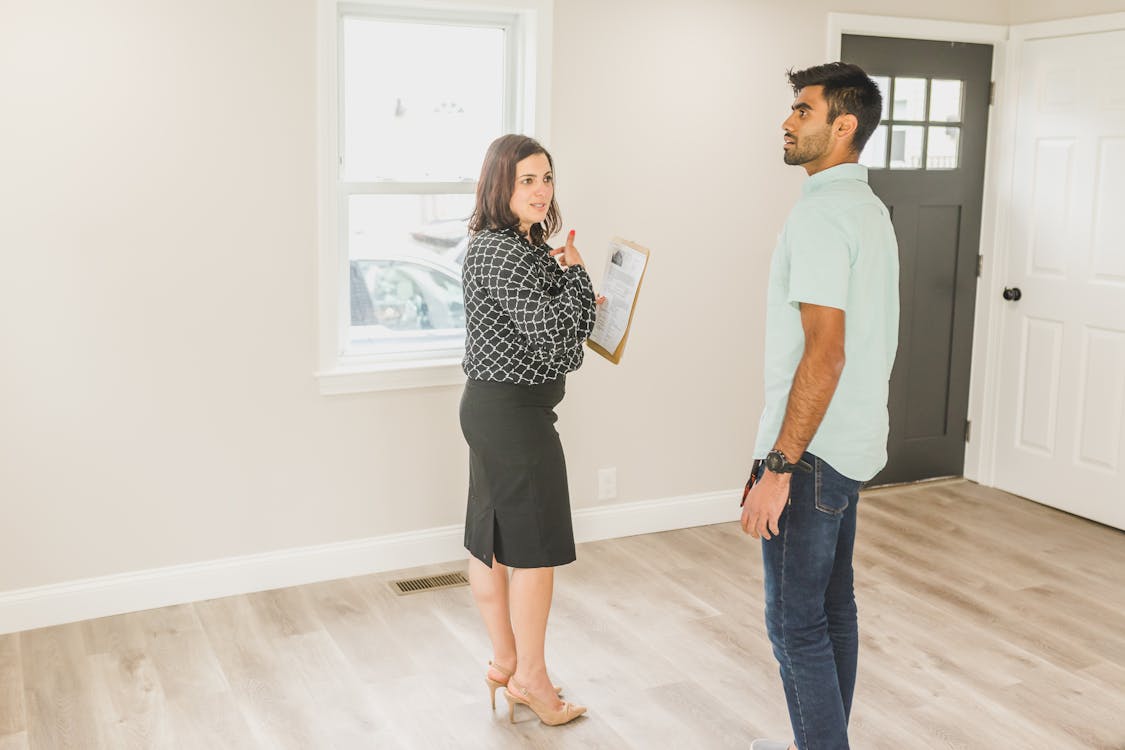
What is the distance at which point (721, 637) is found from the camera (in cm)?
355

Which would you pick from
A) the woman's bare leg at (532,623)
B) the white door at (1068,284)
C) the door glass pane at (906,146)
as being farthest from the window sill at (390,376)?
the white door at (1068,284)

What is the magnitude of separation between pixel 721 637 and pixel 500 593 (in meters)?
0.91

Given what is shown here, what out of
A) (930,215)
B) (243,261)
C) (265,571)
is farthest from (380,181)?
(930,215)

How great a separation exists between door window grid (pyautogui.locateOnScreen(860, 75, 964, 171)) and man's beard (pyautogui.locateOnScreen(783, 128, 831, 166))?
101 inches

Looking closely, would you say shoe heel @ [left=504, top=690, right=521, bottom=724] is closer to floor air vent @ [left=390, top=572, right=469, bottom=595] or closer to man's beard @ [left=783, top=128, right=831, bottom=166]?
floor air vent @ [left=390, top=572, right=469, bottom=595]

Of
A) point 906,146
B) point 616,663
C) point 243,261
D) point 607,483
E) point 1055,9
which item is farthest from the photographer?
point 906,146

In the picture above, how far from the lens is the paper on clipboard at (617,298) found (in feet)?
9.46

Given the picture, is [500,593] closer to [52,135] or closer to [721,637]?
[721,637]

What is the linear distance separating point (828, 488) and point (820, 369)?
257 mm

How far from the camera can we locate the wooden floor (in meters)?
2.95

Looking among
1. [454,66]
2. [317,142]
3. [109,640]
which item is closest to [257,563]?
[109,640]

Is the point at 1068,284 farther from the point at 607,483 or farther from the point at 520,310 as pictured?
the point at 520,310

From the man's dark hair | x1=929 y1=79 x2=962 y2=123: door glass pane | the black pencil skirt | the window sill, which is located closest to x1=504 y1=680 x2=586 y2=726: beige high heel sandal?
the black pencil skirt

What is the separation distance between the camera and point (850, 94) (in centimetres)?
227
